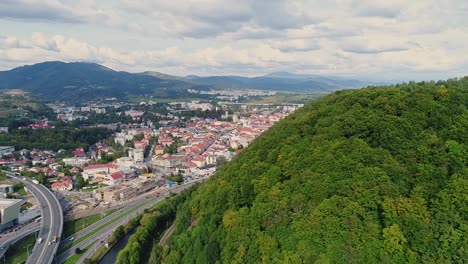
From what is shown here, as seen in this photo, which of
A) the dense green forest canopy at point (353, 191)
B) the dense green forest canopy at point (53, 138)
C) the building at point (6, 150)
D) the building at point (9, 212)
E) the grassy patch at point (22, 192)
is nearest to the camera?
the dense green forest canopy at point (353, 191)

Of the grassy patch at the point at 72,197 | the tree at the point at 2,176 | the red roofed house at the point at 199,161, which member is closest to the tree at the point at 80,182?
the grassy patch at the point at 72,197

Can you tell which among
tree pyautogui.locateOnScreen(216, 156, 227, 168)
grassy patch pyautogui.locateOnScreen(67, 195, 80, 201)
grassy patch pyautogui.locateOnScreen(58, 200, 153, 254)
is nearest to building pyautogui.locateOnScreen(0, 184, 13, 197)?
grassy patch pyautogui.locateOnScreen(67, 195, 80, 201)

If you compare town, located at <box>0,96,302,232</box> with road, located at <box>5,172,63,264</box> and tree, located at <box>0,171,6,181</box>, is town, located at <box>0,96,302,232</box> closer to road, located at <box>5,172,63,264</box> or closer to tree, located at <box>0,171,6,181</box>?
road, located at <box>5,172,63,264</box>

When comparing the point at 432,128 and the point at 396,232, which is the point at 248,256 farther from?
the point at 432,128

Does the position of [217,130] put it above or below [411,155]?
below

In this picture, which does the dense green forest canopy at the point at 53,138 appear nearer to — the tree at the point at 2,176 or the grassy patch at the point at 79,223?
the tree at the point at 2,176

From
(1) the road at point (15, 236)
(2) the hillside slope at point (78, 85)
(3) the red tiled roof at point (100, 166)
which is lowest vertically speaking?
(1) the road at point (15, 236)

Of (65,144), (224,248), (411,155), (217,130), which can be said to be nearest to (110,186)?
(65,144)
